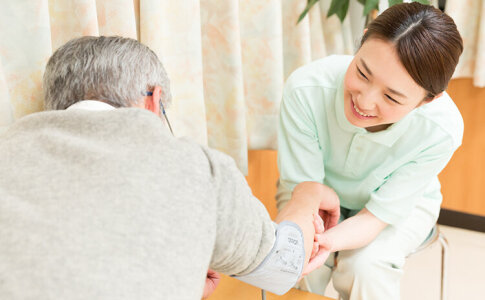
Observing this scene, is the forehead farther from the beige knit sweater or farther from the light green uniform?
the beige knit sweater

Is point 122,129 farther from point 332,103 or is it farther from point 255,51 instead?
point 255,51

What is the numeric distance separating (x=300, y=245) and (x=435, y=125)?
0.55 m

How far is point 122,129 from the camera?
81 centimetres

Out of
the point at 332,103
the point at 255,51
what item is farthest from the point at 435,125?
the point at 255,51

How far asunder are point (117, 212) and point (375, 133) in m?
0.84

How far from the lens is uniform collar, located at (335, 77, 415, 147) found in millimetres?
1327

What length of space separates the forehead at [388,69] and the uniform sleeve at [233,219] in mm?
473

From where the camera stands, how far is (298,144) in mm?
1441

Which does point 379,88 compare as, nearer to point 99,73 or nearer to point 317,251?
point 317,251

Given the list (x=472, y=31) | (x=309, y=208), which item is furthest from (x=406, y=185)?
(x=472, y=31)

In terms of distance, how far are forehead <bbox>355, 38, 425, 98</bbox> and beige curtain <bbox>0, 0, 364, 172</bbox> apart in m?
0.56

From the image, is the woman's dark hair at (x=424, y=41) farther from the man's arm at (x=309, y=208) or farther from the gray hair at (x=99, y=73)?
the gray hair at (x=99, y=73)

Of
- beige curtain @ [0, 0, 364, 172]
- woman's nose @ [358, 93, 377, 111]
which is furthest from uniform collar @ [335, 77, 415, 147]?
beige curtain @ [0, 0, 364, 172]

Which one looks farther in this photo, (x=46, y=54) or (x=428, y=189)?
(x=428, y=189)
